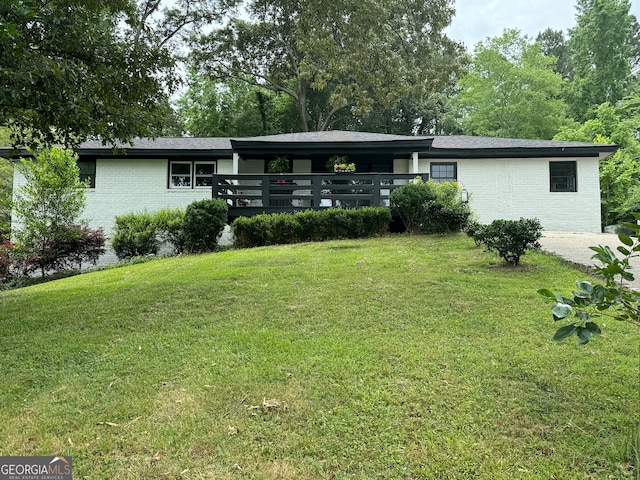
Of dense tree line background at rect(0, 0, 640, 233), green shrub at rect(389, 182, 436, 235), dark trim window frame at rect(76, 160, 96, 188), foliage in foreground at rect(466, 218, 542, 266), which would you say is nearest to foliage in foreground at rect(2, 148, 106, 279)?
dense tree line background at rect(0, 0, 640, 233)

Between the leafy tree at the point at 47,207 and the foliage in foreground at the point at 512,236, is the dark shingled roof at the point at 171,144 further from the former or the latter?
the foliage in foreground at the point at 512,236

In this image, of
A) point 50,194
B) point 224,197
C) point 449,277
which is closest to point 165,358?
point 449,277

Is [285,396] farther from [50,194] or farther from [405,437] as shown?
[50,194]

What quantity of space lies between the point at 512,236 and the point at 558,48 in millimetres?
41743

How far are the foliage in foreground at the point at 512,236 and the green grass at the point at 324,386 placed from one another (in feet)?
2.41

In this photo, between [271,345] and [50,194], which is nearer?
[271,345]

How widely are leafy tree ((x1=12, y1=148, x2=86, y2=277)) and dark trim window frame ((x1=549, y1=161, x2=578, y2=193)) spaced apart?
15497 mm

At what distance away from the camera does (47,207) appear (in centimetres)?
1116

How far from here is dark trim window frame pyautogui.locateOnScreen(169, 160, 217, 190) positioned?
14328 millimetres

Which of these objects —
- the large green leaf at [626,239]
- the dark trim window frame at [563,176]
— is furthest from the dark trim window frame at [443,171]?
the large green leaf at [626,239]

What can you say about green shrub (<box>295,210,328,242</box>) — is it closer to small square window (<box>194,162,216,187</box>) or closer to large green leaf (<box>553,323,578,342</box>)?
small square window (<box>194,162,216,187</box>)

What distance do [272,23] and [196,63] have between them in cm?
491

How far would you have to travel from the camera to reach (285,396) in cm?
285

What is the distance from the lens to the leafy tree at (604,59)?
24891 millimetres
